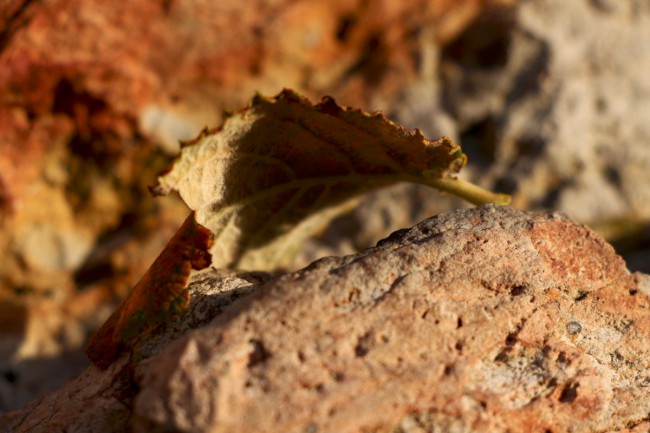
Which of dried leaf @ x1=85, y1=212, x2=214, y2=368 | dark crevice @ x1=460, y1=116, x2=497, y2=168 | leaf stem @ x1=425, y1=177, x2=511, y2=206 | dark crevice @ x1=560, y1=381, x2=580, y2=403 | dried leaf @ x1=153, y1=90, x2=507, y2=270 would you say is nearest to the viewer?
dark crevice @ x1=560, y1=381, x2=580, y2=403

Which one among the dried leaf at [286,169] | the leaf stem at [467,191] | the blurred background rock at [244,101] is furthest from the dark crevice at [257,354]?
the blurred background rock at [244,101]

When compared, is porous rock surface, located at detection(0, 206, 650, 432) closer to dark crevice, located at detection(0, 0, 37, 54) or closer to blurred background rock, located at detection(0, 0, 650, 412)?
blurred background rock, located at detection(0, 0, 650, 412)

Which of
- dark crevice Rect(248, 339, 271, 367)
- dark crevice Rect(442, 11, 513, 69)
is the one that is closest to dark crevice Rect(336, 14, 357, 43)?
dark crevice Rect(442, 11, 513, 69)

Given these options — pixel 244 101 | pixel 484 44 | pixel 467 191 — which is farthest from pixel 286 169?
pixel 484 44

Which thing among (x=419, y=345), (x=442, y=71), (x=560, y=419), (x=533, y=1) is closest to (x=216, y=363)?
(x=419, y=345)

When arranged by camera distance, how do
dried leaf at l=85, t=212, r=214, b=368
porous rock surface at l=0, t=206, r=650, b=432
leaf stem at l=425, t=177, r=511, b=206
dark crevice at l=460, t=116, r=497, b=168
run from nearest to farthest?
porous rock surface at l=0, t=206, r=650, b=432 → dried leaf at l=85, t=212, r=214, b=368 → leaf stem at l=425, t=177, r=511, b=206 → dark crevice at l=460, t=116, r=497, b=168

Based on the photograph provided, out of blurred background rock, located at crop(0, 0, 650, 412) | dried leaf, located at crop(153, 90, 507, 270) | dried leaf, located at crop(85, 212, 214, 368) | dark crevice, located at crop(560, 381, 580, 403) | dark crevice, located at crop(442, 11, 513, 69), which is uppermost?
dark crevice, located at crop(442, 11, 513, 69)

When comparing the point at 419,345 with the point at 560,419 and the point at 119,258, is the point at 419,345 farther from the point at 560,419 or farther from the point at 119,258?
the point at 119,258
